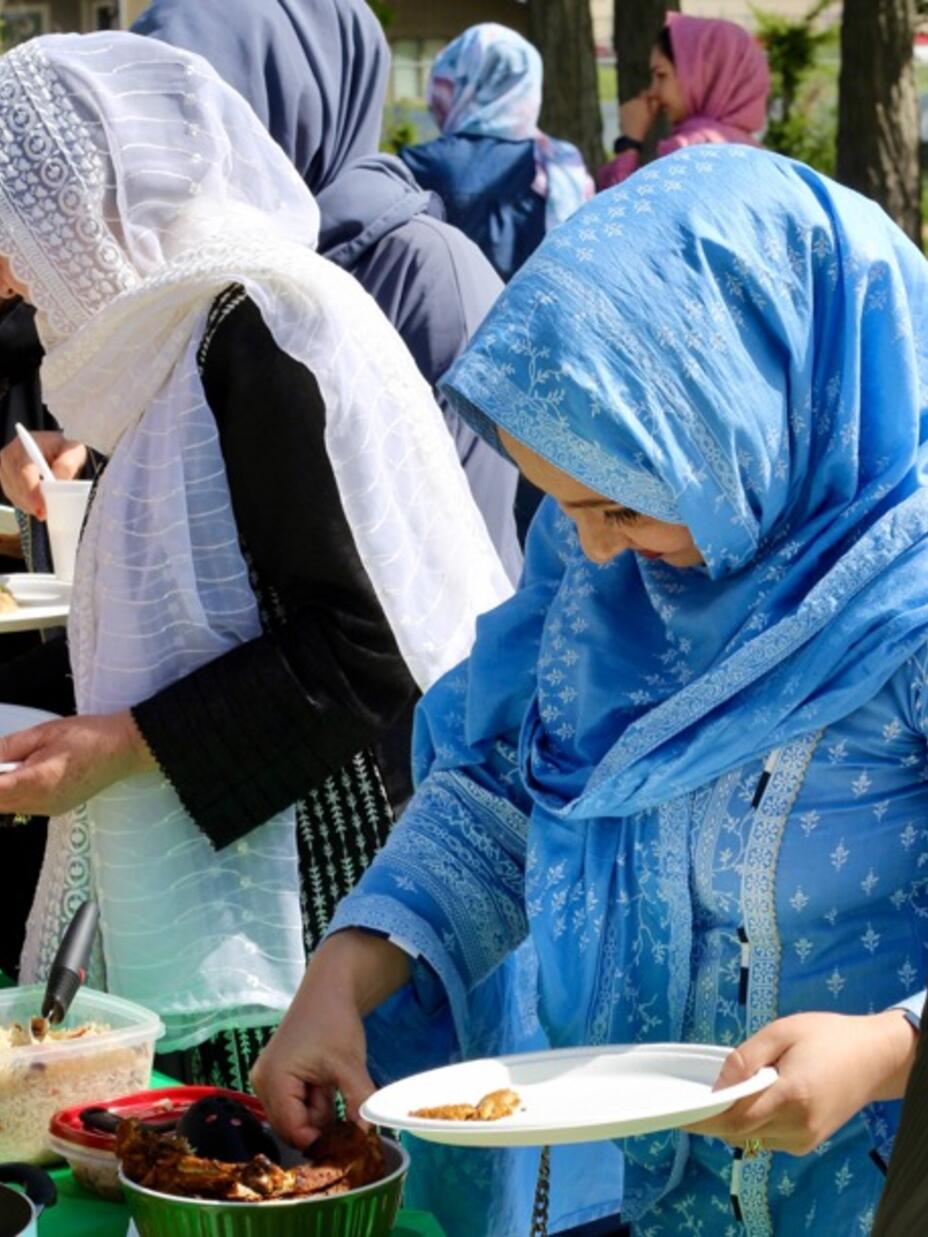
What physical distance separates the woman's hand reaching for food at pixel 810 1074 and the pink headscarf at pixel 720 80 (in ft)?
21.3

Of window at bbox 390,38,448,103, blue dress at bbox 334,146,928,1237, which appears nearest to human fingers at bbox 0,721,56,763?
blue dress at bbox 334,146,928,1237

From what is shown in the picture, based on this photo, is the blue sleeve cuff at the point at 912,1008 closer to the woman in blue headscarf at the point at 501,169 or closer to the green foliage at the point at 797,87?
the woman in blue headscarf at the point at 501,169

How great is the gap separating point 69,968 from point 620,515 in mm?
734

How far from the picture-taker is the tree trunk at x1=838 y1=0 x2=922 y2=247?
11281 mm

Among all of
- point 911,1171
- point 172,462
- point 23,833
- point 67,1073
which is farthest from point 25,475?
point 911,1171

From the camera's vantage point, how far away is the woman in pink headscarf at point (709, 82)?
25.0ft

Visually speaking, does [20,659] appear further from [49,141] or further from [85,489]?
[49,141]

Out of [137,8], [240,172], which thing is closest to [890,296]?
[240,172]

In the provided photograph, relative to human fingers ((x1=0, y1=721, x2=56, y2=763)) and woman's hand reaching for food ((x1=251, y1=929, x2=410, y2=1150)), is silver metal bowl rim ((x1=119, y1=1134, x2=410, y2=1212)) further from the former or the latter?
human fingers ((x1=0, y1=721, x2=56, y2=763))

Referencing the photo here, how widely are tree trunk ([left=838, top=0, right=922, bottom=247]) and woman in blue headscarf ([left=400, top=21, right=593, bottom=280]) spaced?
474 centimetres

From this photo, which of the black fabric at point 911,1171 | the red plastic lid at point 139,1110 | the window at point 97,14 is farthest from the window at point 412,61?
the black fabric at point 911,1171

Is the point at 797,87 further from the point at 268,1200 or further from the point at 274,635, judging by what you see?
the point at 268,1200

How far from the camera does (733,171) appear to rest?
1.61 m

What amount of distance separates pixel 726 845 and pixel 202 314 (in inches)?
39.5
